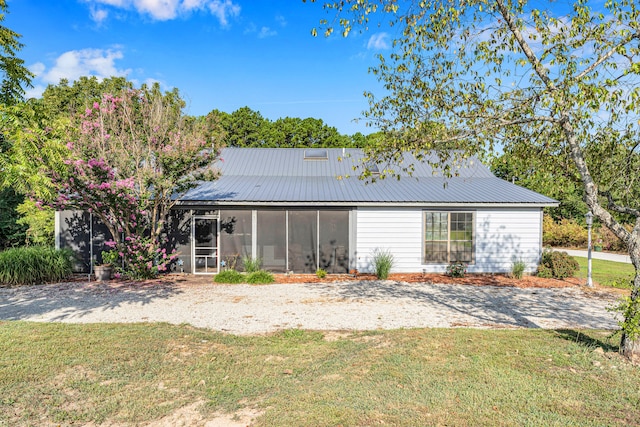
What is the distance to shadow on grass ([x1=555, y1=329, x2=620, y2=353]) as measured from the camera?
17.6ft

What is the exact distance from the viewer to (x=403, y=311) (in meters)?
8.23

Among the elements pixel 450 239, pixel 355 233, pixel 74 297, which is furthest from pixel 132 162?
pixel 450 239

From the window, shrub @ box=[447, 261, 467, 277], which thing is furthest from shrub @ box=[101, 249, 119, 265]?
shrub @ box=[447, 261, 467, 277]

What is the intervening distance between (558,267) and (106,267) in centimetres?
1434

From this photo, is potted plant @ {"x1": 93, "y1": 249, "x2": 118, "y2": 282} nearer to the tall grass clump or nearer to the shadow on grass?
the tall grass clump

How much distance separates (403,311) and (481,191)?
7.76 m

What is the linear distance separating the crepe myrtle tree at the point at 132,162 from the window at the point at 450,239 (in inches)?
301

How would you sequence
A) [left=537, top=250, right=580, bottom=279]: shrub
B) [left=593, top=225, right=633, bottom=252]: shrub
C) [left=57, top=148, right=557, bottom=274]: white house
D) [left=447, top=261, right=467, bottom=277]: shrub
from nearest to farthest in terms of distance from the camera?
[left=537, top=250, right=580, bottom=279]: shrub
[left=447, top=261, right=467, bottom=277]: shrub
[left=57, top=148, right=557, bottom=274]: white house
[left=593, top=225, right=633, bottom=252]: shrub

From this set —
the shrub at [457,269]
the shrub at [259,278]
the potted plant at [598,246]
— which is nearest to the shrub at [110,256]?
the shrub at [259,278]

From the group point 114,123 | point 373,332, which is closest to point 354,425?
point 373,332

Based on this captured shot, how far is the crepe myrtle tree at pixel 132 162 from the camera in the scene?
34.8 ft

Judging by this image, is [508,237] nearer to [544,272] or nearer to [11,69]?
[544,272]

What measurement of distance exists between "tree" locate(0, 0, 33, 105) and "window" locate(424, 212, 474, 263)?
449 inches

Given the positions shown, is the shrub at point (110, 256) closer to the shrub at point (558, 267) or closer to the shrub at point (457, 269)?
the shrub at point (457, 269)
